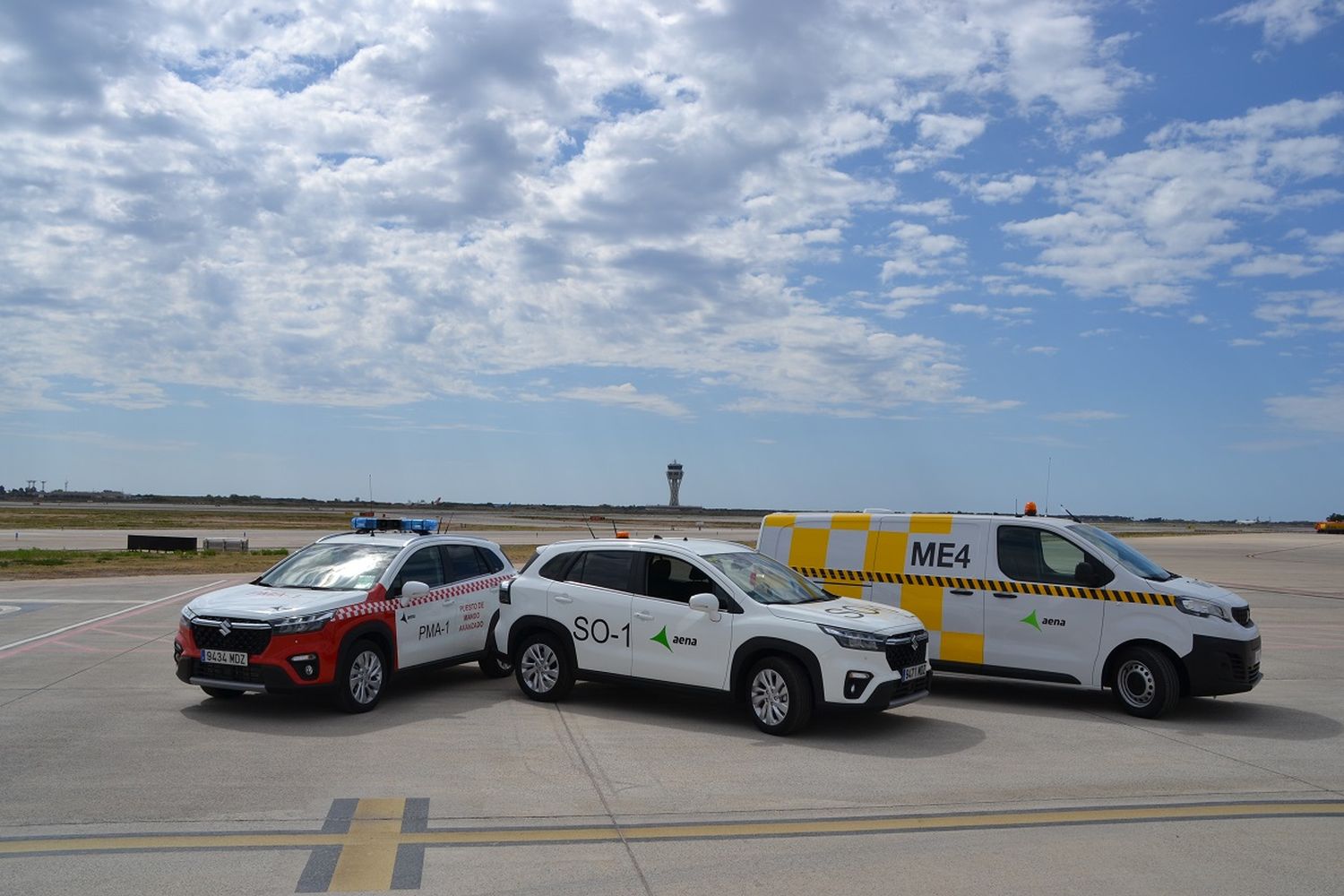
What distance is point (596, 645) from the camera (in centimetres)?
1091

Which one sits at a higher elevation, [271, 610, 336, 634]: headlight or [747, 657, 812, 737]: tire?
[271, 610, 336, 634]: headlight

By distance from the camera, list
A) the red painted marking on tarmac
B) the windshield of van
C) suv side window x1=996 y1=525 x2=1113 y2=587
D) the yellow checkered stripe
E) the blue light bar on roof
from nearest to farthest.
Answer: the yellow checkered stripe → the windshield of van → suv side window x1=996 y1=525 x2=1113 y2=587 → the blue light bar on roof → the red painted marking on tarmac

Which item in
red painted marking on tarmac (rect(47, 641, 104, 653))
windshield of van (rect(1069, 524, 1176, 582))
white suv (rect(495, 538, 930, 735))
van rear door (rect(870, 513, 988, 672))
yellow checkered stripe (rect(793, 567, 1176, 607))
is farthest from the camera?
red painted marking on tarmac (rect(47, 641, 104, 653))

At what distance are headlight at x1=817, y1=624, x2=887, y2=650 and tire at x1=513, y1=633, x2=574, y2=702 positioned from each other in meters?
2.91

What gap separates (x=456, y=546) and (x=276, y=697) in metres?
2.53

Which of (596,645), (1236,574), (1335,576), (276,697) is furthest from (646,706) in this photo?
(1335,576)

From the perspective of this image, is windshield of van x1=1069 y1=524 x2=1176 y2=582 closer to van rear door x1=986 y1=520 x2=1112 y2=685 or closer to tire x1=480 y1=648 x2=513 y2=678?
van rear door x1=986 y1=520 x2=1112 y2=685

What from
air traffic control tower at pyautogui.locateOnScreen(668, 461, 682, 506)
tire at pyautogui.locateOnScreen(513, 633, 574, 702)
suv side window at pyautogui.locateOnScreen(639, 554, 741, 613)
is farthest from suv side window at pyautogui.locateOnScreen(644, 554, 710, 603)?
air traffic control tower at pyautogui.locateOnScreen(668, 461, 682, 506)

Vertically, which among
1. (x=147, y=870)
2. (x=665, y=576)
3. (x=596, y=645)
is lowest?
(x=147, y=870)

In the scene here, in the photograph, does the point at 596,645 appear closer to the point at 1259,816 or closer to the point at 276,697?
the point at 276,697

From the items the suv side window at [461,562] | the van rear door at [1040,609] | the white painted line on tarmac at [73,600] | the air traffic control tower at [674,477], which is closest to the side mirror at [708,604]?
the van rear door at [1040,609]

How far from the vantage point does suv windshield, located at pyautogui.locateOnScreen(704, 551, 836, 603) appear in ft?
33.9

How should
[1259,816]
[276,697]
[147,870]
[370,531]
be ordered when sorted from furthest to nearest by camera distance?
1. [370,531]
2. [276,697]
3. [1259,816]
4. [147,870]

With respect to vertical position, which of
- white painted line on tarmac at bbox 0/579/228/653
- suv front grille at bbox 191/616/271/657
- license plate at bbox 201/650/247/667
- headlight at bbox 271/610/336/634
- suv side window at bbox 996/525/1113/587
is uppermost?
suv side window at bbox 996/525/1113/587
